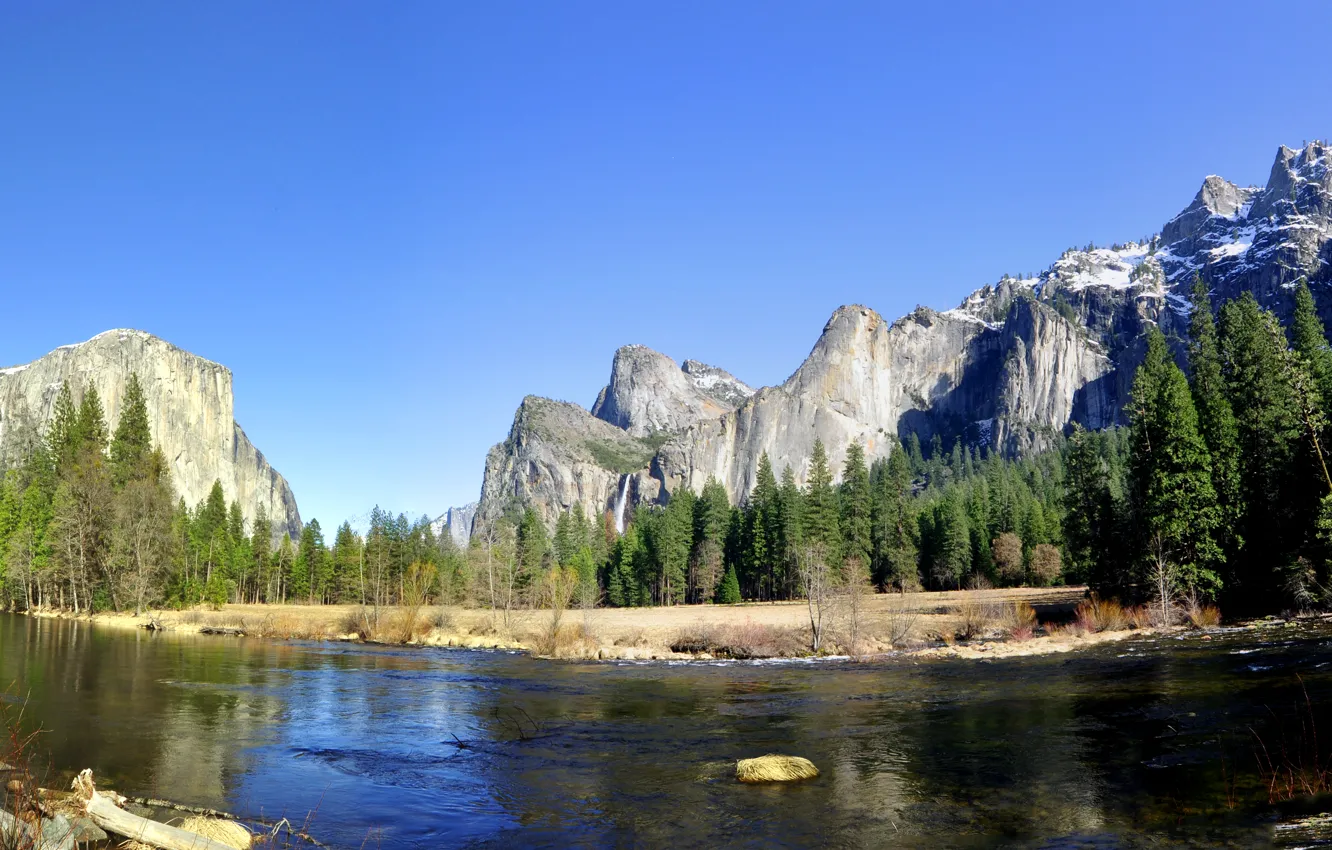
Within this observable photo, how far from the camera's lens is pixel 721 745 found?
1995 centimetres

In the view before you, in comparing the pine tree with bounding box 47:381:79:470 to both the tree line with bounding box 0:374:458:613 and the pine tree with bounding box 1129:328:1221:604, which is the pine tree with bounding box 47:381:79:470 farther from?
the pine tree with bounding box 1129:328:1221:604

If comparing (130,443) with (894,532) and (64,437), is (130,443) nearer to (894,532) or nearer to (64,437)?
(64,437)

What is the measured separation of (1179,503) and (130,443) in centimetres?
9228

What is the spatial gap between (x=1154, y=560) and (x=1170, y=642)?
36.7 feet

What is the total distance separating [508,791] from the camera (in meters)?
16.3

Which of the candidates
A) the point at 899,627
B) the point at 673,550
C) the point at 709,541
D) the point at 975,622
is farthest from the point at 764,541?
the point at 899,627

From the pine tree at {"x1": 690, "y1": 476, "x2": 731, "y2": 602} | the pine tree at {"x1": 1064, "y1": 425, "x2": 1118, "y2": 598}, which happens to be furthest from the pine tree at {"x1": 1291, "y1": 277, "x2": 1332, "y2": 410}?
the pine tree at {"x1": 690, "y1": 476, "x2": 731, "y2": 602}

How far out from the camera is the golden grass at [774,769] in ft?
52.8

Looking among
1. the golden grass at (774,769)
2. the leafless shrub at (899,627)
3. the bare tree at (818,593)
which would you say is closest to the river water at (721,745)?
the golden grass at (774,769)

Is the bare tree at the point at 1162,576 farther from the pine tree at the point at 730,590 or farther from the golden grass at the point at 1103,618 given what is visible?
the pine tree at the point at 730,590

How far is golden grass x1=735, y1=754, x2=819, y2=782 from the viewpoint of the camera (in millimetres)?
16094

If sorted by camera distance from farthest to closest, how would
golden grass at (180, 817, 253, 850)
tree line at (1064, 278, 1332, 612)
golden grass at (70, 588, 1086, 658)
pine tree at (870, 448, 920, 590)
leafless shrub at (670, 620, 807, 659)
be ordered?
1. pine tree at (870, 448, 920, 590)
2. golden grass at (70, 588, 1086, 658)
3. tree line at (1064, 278, 1332, 612)
4. leafless shrub at (670, 620, 807, 659)
5. golden grass at (180, 817, 253, 850)

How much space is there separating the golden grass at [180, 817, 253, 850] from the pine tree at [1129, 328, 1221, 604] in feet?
144

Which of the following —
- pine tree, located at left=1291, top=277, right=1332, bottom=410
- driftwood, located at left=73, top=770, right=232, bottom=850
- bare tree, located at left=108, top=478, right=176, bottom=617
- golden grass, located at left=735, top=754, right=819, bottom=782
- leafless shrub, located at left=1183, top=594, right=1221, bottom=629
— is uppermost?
pine tree, located at left=1291, top=277, right=1332, bottom=410
